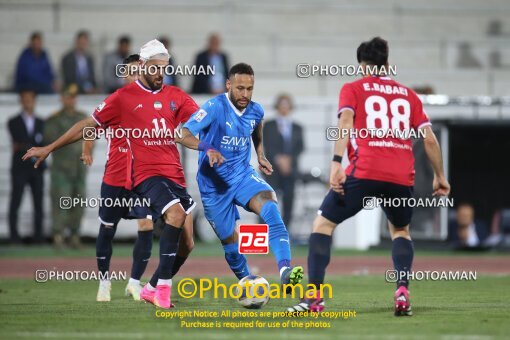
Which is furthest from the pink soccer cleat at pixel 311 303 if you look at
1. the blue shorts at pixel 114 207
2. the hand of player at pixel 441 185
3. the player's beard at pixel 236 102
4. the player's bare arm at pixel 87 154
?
the player's bare arm at pixel 87 154

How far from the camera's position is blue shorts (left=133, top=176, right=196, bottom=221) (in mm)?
10430

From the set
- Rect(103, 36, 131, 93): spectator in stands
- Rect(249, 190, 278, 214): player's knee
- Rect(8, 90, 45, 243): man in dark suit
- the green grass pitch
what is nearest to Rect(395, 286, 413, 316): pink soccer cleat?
the green grass pitch

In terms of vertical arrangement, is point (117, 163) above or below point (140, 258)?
above

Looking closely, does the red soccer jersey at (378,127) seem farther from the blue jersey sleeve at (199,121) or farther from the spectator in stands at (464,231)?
the spectator in stands at (464,231)

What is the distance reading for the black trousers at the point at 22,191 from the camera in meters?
21.0

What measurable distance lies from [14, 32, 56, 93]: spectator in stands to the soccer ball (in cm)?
1287

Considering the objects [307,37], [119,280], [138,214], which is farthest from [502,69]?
[138,214]

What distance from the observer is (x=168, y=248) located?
1048 cm

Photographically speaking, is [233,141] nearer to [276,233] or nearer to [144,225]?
[276,233]

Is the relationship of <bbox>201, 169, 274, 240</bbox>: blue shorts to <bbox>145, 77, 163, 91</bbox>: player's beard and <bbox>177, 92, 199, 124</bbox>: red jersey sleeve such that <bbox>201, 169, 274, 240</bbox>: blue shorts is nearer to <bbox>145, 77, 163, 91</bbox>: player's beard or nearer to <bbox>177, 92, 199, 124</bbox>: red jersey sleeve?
<bbox>177, 92, 199, 124</bbox>: red jersey sleeve

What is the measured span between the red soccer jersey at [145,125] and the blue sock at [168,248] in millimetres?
564

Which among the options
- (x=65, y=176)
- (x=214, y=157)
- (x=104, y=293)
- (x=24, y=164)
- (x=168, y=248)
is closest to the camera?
(x=214, y=157)

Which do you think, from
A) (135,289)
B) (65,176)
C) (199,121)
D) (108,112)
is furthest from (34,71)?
(199,121)

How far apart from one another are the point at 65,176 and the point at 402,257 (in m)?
11.9
